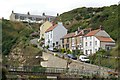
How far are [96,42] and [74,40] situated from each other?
7.00 meters

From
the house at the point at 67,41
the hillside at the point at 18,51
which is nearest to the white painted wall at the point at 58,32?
the house at the point at 67,41

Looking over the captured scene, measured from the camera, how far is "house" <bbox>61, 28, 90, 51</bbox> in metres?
51.1

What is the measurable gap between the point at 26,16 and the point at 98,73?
254 feet

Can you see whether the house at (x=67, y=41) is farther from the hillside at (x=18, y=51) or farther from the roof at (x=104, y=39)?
the roof at (x=104, y=39)

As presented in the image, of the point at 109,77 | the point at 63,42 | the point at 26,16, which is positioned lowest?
the point at 109,77

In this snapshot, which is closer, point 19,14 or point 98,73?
point 98,73

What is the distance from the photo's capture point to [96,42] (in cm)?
4644

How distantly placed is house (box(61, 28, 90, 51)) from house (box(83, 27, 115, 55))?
141 centimetres

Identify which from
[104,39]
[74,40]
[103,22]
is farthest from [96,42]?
[103,22]

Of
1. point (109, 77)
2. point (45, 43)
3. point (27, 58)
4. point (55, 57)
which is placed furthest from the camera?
point (45, 43)

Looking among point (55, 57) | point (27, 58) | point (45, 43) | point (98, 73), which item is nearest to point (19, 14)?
point (45, 43)

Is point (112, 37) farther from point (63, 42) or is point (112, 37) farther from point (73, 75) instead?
point (73, 75)

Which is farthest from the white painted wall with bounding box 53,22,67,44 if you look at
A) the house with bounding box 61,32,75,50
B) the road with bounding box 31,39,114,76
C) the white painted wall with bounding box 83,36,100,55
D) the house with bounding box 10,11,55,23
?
the house with bounding box 10,11,55,23

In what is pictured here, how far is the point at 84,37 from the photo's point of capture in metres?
49.8
